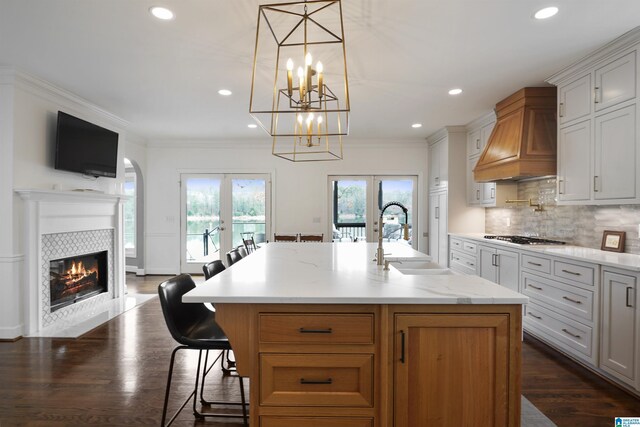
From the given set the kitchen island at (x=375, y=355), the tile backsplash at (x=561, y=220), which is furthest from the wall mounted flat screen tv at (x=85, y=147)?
the tile backsplash at (x=561, y=220)

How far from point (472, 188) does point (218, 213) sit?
4.53 metres

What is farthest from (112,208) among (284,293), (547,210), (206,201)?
(547,210)

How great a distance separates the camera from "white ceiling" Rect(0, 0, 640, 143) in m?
2.26

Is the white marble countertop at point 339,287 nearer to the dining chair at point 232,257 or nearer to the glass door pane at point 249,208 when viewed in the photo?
the dining chair at point 232,257

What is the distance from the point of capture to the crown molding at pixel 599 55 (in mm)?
2535

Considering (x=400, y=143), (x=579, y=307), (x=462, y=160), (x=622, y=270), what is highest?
(x=400, y=143)

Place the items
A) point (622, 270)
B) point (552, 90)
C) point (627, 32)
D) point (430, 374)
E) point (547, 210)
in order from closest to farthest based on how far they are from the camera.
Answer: point (430, 374) < point (622, 270) < point (627, 32) < point (552, 90) < point (547, 210)

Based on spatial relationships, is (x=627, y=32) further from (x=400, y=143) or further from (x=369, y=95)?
(x=400, y=143)

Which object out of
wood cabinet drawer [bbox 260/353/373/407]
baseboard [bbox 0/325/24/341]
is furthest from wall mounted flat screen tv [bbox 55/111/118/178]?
wood cabinet drawer [bbox 260/353/373/407]

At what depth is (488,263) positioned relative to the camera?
409 cm

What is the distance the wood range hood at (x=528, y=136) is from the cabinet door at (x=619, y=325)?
4.70 feet

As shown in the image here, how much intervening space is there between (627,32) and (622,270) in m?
1.77

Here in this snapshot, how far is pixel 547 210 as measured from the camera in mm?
3939

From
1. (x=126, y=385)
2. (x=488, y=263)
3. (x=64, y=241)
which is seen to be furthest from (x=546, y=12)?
(x=64, y=241)
